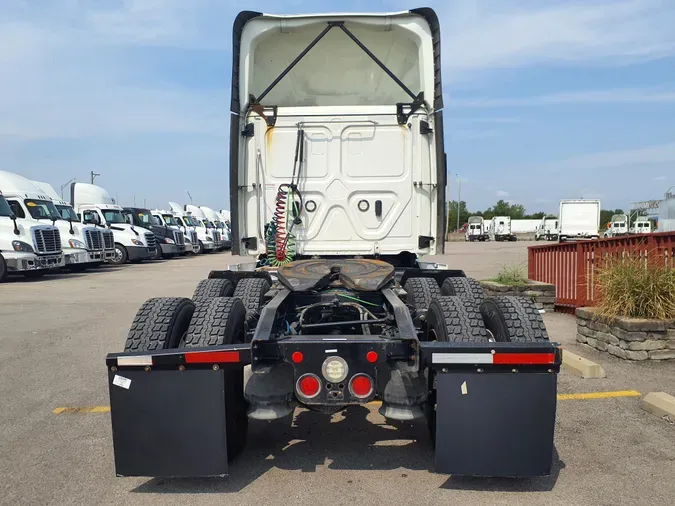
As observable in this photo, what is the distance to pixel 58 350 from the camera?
24.3ft

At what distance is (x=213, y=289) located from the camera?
17.8ft

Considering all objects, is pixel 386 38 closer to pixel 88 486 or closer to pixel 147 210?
pixel 88 486

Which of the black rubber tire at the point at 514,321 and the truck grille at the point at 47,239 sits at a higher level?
the truck grille at the point at 47,239

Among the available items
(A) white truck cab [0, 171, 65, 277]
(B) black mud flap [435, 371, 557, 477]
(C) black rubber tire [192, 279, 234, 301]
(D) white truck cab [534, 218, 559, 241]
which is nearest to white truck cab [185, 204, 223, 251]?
(A) white truck cab [0, 171, 65, 277]

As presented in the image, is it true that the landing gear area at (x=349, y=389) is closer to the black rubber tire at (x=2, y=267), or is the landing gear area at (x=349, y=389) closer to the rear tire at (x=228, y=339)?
the rear tire at (x=228, y=339)

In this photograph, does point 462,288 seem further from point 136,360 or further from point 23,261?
point 23,261

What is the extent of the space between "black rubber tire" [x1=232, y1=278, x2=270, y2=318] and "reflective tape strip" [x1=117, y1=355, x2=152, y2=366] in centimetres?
178

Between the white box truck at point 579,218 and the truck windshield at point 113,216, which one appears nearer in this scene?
the truck windshield at point 113,216

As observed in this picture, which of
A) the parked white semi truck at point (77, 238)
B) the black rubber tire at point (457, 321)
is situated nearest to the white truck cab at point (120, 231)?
the parked white semi truck at point (77, 238)

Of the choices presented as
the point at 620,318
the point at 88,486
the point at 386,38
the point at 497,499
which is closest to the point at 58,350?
the point at 88,486

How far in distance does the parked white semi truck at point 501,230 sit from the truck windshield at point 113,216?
4567cm

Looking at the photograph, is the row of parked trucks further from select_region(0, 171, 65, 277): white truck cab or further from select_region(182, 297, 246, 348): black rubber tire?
select_region(182, 297, 246, 348): black rubber tire

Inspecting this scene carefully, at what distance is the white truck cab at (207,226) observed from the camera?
35.0m

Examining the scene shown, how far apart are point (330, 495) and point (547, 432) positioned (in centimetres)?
132
